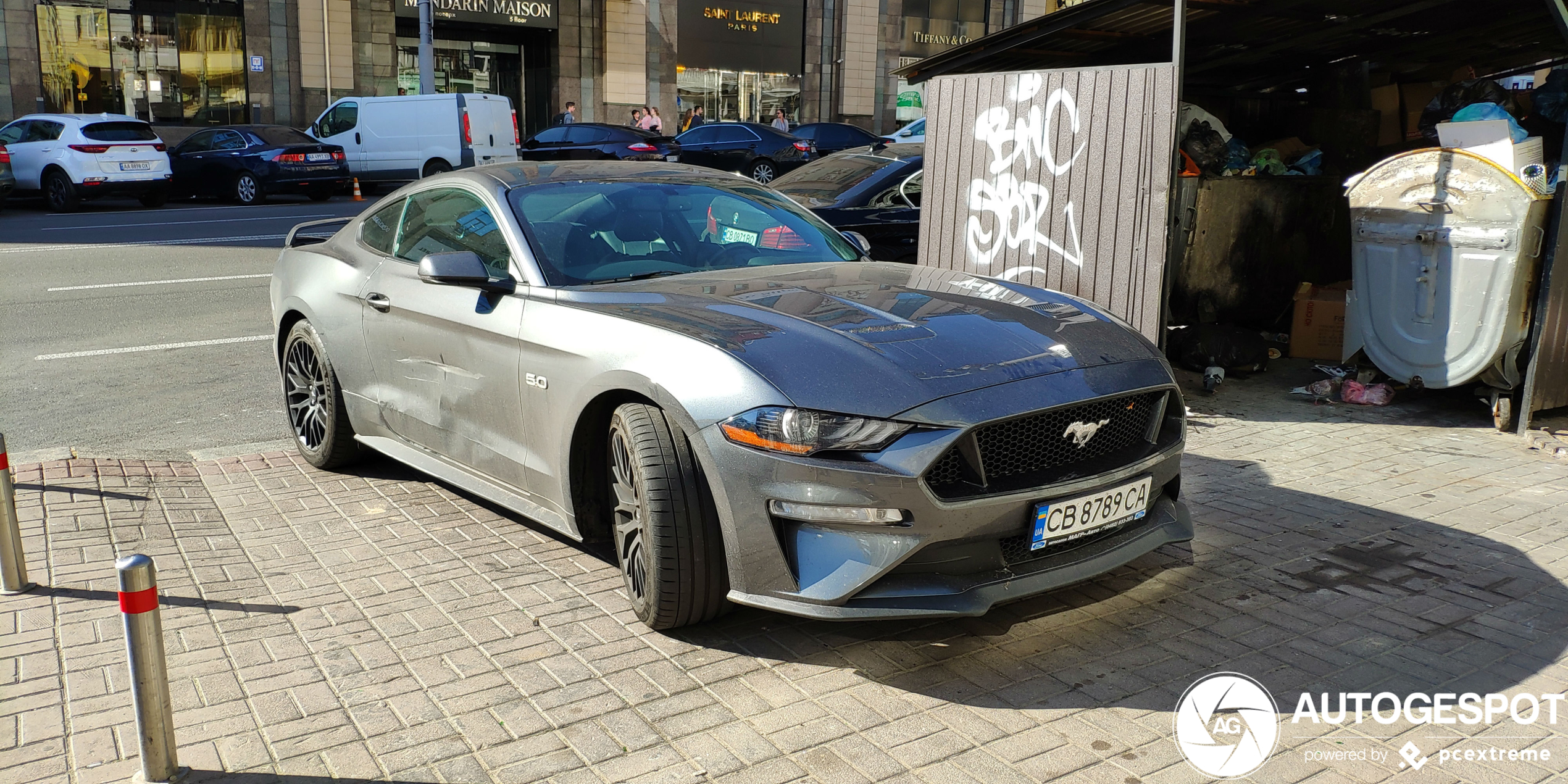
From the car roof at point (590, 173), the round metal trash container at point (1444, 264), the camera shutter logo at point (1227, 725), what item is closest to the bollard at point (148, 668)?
the car roof at point (590, 173)

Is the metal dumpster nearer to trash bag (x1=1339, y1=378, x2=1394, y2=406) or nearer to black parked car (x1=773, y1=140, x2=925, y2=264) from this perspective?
trash bag (x1=1339, y1=378, x2=1394, y2=406)

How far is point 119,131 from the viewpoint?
2019cm

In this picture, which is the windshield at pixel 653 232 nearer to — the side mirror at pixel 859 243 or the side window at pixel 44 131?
the side mirror at pixel 859 243

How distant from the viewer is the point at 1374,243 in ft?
23.8

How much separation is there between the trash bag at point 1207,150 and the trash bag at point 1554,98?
6.40ft

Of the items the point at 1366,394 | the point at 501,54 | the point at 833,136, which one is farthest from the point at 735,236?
the point at 501,54

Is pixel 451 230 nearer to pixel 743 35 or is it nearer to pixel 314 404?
pixel 314 404

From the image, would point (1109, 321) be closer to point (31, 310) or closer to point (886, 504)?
point (886, 504)


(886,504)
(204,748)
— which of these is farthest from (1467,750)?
(204,748)

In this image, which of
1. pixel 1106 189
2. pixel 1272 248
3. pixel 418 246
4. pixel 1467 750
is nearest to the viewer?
pixel 1467 750

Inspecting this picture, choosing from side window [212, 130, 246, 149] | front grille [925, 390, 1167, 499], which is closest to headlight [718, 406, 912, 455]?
front grille [925, 390, 1167, 499]

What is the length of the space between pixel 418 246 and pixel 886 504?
282 centimetres

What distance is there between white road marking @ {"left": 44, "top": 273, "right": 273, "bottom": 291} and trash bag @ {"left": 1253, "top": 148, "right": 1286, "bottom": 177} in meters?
8.74

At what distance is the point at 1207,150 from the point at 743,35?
87.9 ft
